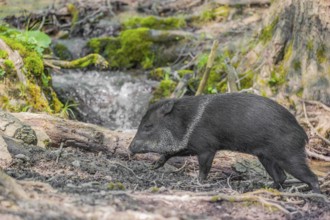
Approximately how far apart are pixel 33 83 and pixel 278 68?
3884mm

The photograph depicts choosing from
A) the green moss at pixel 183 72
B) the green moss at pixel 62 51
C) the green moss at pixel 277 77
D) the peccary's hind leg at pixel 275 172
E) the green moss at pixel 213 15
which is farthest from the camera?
the green moss at pixel 213 15

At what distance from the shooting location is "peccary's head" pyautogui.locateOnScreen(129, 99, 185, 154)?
7000mm

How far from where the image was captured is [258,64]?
10.6 metres

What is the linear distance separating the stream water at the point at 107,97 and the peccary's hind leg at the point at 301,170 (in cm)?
533

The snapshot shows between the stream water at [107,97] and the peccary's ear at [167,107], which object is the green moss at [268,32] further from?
the peccary's ear at [167,107]

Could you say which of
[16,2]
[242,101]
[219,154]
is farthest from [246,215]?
[16,2]

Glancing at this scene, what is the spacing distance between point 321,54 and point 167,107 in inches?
133

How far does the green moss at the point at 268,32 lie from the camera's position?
10.7m

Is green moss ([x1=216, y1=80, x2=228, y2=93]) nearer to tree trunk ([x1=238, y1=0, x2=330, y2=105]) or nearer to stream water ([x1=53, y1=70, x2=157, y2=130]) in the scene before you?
tree trunk ([x1=238, y1=0, x2=330, y2=105])

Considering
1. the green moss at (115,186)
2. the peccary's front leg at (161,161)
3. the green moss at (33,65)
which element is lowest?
the peccary's front leg at (161,161)

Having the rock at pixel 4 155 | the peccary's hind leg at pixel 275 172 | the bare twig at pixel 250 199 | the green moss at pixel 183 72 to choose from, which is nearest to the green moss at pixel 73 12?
the green moss at pixel 183 72

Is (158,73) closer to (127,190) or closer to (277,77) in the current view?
(277,77)

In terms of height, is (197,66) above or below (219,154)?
below

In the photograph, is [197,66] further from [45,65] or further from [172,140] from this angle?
[172,140]
